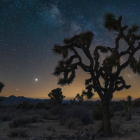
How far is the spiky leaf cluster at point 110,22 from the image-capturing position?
9.87 meters

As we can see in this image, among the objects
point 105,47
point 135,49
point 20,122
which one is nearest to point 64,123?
point 20,122

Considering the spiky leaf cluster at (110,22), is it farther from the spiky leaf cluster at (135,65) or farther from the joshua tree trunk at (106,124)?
the joshua tree trunk at (106,124)

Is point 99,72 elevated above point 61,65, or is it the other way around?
point 61,65

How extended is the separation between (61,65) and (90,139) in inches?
235

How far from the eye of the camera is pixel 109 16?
9930 millimetres

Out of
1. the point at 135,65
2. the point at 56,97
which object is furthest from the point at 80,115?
the point at 56,97

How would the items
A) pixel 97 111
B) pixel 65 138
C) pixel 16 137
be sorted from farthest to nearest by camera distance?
pixel 97 111, pixel 16 137, pixel 65 138

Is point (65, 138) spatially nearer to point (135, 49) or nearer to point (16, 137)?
point (16, 137)

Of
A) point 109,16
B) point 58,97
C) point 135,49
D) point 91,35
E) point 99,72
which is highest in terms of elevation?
point 109,16

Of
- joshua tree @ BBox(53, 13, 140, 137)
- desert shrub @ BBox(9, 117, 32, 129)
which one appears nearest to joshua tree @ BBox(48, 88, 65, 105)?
desert shrub @ BBox(9, 117, 32, 129)

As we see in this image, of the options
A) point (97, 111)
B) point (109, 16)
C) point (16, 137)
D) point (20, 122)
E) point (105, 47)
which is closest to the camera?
point (16, 137)

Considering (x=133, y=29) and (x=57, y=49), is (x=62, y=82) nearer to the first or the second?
(x=57, y=49)

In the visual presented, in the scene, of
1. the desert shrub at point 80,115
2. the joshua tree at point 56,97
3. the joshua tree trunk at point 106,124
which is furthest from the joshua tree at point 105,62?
the joshua tree at point 56,97

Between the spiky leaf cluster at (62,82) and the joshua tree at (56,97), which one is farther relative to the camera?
the joshua tree at (56,97)
